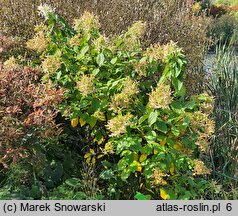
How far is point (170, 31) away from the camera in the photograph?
14.5 feet

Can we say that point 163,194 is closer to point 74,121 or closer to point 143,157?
point 143,157

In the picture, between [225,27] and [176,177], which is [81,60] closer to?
[176,177]

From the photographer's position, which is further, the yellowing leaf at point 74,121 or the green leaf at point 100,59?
the yellowing leaf at point 74,121

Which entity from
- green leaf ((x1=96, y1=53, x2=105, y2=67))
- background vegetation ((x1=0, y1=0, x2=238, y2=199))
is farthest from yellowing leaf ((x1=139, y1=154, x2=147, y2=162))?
green leaf ((x1=96, y1=53, x2=105, y2=67))

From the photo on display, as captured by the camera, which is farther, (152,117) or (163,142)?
(163,142)

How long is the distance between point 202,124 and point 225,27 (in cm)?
1152

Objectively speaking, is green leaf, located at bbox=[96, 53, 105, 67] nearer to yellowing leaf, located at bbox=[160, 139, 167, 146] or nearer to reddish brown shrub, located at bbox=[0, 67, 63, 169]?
reddish brown shrub, located at bbox=[0, 67, 63, 169]

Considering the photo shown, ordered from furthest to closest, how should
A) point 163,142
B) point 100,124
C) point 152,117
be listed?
point 100,124, point 163,142, point 152,117

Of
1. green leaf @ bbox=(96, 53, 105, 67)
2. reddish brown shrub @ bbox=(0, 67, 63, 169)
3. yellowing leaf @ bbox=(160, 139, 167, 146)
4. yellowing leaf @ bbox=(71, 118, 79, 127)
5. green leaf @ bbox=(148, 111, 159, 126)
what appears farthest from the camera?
yellowing leaf @ bbox=(71, 118, 79, 127)

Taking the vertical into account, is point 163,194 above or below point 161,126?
below

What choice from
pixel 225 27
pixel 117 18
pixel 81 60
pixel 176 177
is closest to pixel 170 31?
pixel 117 18

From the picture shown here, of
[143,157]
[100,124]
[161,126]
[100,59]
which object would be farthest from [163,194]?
[100,59]

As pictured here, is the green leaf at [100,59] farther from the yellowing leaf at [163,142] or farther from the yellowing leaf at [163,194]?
the yellowing leaf at [163,194]

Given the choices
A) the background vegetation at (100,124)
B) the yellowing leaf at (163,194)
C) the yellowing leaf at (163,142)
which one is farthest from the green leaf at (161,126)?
the yellowing leaf at (163,194)
